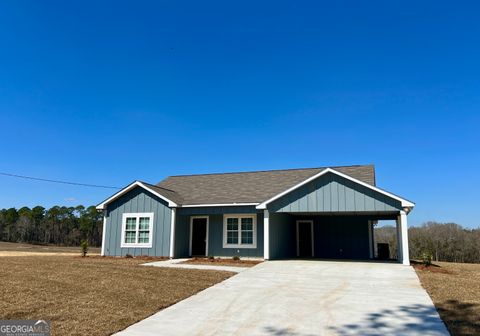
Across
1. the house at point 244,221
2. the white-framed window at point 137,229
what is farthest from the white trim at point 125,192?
the white-framed window at point 137,229

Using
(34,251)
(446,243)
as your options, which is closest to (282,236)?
(34,251)

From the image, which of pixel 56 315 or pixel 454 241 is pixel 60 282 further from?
pixel 454 241

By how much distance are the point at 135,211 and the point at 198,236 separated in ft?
12.0

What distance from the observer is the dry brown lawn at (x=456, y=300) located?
6.57m

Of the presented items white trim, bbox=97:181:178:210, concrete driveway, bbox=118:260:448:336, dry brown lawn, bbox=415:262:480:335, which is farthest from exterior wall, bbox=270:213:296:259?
dry brown lawn, bbox=415:262:480:335

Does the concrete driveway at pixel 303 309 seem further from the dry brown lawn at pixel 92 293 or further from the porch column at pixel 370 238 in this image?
the porch column at pixel 370 238

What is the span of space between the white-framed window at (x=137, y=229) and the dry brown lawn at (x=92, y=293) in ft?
20.5

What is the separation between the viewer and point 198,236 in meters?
21.0

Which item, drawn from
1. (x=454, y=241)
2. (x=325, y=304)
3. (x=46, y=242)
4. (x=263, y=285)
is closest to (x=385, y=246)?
(x=263, y=285)

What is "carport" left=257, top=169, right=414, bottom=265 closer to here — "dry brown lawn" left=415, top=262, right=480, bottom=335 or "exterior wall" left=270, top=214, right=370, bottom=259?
"exterior wall" left=270, top=214, right=370, bottom=259

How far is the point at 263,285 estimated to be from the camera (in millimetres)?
10664

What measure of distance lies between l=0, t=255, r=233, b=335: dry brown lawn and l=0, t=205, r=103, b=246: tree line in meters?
51.8

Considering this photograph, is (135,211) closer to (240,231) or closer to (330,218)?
(240,231)

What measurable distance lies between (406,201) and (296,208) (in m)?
4.50
